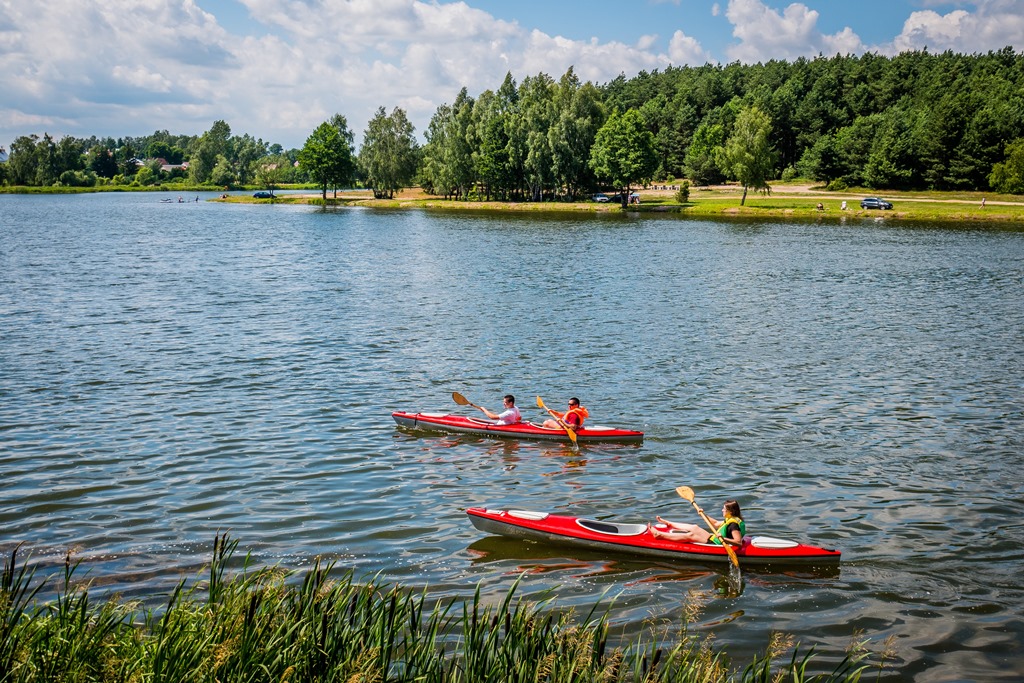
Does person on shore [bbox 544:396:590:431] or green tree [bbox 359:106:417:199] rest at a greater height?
green tree [bbox 359:106:417:199]

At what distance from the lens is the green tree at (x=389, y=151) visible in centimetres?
13012

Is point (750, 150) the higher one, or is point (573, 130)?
point (573, 130)

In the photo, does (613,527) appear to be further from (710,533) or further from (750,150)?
(750,150)

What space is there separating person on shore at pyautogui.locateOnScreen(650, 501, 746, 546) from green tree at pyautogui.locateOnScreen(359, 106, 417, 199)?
120627 mm

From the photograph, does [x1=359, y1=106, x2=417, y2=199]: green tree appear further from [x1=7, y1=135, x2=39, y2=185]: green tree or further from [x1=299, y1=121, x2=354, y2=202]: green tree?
[x1=7, y1=135, x2=39, y2=185]: green tree

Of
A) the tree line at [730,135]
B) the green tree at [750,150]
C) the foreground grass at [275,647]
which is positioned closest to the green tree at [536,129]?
the tree line at [730,135]

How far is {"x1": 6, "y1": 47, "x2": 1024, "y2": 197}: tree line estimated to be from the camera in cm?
10131

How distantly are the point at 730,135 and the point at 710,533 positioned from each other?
4775 inches

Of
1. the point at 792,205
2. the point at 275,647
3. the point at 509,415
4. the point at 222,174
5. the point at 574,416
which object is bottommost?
the point at 509,415

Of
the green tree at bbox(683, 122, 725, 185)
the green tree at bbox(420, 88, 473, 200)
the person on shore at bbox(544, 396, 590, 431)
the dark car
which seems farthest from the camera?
the green tree at bbox(683, 122, 725, 185)

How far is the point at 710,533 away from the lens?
48.7 ft

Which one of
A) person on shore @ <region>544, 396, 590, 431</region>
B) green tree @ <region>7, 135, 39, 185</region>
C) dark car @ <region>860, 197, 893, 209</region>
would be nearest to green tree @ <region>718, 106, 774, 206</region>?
dark car @ <region>860, 197, 893, 209</region>

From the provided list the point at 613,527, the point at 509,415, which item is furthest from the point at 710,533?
the point at 509,415

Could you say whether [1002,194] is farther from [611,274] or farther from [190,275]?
[190,275]
